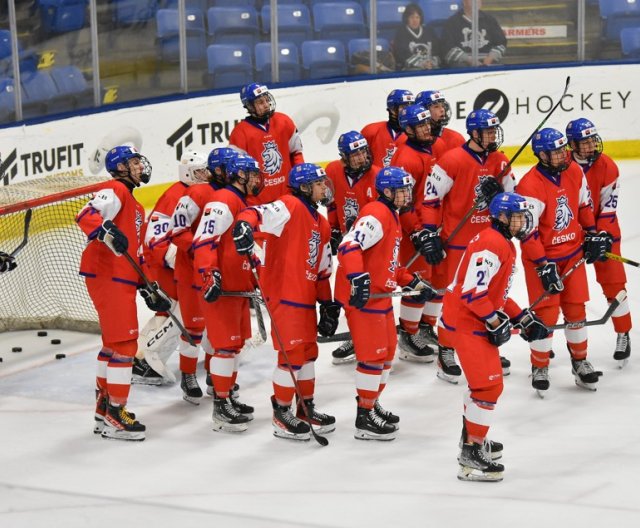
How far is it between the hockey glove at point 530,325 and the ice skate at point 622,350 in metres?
1.39

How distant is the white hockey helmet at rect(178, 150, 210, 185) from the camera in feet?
A: 20.0

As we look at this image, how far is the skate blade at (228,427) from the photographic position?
568cm

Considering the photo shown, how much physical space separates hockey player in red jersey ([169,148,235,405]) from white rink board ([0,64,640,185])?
2.79 m

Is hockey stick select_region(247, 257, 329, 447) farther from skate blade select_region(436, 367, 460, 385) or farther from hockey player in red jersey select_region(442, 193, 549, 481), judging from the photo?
skate blade select_region(436, 367, 460, 385)

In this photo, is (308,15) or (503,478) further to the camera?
(308,15)

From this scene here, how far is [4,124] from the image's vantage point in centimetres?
866

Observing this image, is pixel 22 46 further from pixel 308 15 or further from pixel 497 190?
pixel 497 190

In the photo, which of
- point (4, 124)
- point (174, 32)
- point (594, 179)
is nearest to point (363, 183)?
point (594, 179)

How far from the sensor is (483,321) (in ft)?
16.5

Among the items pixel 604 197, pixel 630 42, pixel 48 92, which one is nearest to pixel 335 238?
pixel 604 197

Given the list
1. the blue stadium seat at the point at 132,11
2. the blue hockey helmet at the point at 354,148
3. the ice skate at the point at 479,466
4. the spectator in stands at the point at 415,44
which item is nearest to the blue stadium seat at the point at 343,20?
the spectator in stands at the point at 415,44

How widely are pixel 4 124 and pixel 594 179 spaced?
160 inches

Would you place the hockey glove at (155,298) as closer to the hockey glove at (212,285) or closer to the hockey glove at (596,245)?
the hockey glove at (212,285)

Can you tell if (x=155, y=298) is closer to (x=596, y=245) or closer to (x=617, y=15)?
(x=596, y=245)
